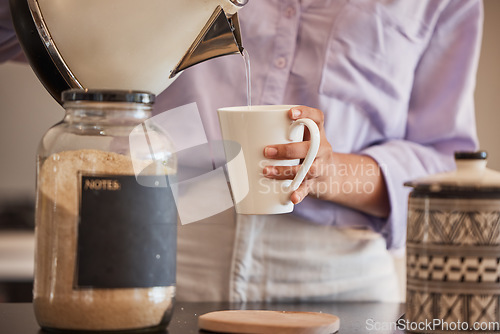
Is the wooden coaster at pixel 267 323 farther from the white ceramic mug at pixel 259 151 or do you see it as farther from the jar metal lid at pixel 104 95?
the jar metal lid at pixel 104 95

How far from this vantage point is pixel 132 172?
2.03ft

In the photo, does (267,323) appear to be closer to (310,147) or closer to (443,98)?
(310,147)

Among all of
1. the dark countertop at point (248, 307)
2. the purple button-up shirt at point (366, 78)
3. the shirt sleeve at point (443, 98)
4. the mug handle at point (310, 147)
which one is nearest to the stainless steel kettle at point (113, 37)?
the mug handle at point (310, 147)

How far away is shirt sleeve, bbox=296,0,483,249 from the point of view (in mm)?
1124

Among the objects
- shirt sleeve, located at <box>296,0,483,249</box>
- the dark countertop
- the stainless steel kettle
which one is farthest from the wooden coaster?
shirt sleeve, located at <box>296,0,483,249</box>

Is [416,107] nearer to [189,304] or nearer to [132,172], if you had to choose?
[189,304]

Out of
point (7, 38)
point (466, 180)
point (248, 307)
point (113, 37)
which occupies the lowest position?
point (248, 307)

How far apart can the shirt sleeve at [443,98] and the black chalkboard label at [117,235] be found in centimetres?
53

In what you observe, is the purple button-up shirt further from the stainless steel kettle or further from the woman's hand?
the stainless steel kettle

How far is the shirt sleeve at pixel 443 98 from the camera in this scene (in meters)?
1.12

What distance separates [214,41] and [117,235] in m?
0.23

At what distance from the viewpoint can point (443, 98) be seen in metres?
1.15

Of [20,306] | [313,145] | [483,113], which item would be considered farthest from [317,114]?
[483,113]

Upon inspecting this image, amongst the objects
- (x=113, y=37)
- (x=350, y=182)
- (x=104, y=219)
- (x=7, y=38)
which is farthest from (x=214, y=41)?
(x=7, y=38)
